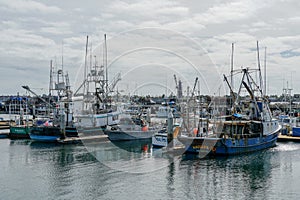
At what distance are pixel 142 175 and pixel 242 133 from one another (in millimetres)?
13135

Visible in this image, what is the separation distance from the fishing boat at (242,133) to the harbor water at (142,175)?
105 cm

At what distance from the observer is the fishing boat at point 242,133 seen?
100 feet

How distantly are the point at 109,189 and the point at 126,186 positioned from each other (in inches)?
44.5

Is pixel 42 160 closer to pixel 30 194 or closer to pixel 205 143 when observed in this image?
pixel 30 194

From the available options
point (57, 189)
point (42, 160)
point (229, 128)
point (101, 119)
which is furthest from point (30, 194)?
point (101, 119)

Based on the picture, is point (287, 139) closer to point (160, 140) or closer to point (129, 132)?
point (160, 140)

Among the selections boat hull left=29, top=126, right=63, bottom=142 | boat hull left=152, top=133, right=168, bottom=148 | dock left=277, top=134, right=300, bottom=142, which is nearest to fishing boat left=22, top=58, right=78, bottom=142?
boat hull left=29, top=126, right=63, bottom=142

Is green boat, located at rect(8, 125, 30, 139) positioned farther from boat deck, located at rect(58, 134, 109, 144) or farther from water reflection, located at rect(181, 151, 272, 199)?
water reflection, located at rect(181, 151, 272, 199)

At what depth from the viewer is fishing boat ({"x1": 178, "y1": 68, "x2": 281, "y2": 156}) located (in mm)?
30531

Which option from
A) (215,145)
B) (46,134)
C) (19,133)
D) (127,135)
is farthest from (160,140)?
(19,133)

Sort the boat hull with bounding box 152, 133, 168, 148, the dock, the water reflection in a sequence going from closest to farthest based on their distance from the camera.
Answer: the water reflection
the boat hull with bounding box 152, 133, 168, 148
the dock

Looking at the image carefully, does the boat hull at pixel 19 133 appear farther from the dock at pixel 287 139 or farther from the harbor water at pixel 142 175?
the dock at pixel 287 139

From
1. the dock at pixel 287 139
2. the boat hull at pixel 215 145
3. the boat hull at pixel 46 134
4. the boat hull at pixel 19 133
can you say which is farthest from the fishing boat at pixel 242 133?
the boat hull at pixel 19 133

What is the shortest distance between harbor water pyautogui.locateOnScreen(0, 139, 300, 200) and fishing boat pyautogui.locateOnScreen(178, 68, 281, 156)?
1.05 meters
